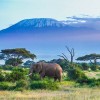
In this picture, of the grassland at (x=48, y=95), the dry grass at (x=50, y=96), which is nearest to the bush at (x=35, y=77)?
the grassland at (x=48, y=95)

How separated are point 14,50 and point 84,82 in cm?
4997

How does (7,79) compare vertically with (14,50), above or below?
below

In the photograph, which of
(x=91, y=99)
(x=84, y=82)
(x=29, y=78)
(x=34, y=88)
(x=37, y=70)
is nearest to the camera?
(x=91, y=99)

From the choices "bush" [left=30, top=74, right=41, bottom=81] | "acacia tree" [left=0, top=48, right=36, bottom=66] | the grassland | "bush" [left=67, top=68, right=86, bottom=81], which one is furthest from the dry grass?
"acacia tree" [left=0, top=48, right=36, bottom=66]

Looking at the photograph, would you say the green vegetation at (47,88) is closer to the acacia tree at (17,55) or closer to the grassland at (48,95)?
the grassland at (48,95)

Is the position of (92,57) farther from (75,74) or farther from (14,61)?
(75,74)

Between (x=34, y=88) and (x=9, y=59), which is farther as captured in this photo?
(x=9, y=59)

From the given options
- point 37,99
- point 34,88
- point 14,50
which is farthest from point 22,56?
point 37,99

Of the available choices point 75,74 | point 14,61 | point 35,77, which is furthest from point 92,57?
point 35,77

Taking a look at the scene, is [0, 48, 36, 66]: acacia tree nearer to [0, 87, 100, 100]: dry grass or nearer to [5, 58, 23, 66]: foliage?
[5, 58, 23, 66]: foliage

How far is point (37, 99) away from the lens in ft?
63.1

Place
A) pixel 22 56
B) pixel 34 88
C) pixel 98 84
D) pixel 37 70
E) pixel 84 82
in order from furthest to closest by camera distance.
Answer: pixel 22 56 < pixel 37 70 < pixel 84 82 < pixel 98 84 < pixel 34 88

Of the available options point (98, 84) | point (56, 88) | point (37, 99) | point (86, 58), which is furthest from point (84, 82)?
point (86, 58)

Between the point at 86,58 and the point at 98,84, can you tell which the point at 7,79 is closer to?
the point at 98,84
